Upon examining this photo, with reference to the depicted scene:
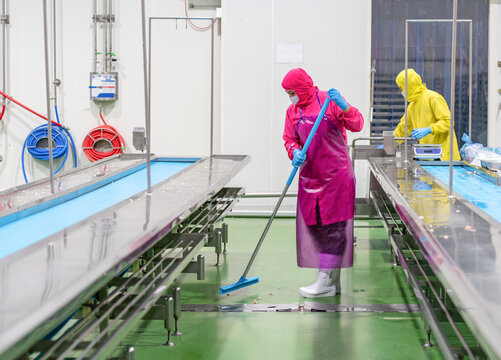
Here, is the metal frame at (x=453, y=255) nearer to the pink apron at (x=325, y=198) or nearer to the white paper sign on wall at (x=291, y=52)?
the pink apron at (x=325, y=198)

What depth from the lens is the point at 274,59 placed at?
19.8 feet

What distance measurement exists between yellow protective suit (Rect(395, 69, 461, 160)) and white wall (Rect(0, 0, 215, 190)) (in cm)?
234

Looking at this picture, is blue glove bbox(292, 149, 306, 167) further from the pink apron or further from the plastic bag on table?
the plastic bag on table

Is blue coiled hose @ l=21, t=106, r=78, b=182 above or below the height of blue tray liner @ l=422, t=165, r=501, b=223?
above

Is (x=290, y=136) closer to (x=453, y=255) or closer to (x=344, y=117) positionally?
(x=344, y=117)

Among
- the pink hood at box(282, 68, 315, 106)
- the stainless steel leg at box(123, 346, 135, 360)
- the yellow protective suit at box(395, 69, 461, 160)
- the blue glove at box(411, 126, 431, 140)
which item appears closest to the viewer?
the stainless steel leg at box(123, 346, 135, 360)

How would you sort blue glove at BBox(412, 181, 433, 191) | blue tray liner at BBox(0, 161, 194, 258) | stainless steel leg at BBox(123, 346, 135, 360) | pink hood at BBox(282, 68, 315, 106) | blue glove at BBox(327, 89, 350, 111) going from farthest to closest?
pink hood at BBox(282, 68, 315, 106) < blue glove at BBox(327, 89, 350, 111) < blue glove at BBox(412, 181, 433, 191) < blue tray liner at BBox(0, 161, 194, 258) < stainless steel leg at BBox(123, 346, 135, 360)

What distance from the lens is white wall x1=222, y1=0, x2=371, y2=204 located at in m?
5.98

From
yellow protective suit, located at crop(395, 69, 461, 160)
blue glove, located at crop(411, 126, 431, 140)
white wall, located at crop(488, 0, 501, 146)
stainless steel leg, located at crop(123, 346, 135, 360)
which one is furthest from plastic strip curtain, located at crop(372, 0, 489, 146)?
stainless steel leg, located at crop(123, 346, 135, 360)

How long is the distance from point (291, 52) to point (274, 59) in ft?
0.60

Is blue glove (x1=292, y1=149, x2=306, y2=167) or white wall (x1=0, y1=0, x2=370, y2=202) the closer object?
blue glove (x1=292, y1=149, x2=306, y2=167)

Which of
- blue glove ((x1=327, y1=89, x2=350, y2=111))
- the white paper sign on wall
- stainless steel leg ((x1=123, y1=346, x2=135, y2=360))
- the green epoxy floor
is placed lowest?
the green epoxy floor

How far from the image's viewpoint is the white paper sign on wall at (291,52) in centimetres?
601

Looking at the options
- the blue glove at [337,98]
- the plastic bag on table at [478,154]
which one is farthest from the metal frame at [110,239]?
the plastic bag on table at [478,154]
